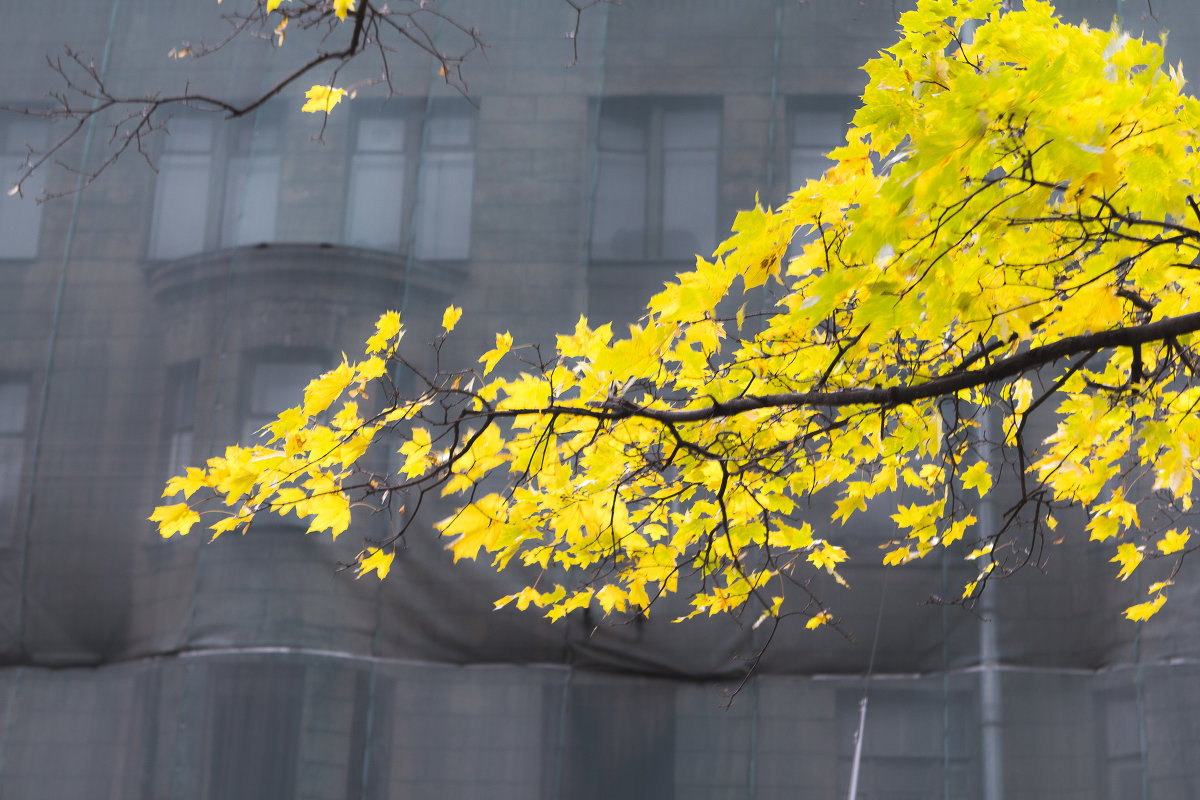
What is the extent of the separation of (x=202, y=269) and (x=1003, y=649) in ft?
13.8

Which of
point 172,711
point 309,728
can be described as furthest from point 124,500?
point 309,728

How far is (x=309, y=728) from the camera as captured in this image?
508 centimetres

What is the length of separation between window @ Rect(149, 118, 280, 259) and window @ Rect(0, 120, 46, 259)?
637 millimetres

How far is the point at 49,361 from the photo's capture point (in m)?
5.59

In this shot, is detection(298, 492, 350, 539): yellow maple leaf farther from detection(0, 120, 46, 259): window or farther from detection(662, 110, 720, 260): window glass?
detection(0, 120, 46, 259): window

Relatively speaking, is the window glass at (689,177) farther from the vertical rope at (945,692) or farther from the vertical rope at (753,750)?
the vertical rope at (753,750)

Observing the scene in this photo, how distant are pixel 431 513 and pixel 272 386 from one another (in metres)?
1.05

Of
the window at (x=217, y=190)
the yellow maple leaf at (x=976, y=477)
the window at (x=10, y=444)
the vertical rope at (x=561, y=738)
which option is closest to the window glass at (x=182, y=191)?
the window at (x=217, y=190)

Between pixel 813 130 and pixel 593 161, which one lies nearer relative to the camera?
pixel 593 161

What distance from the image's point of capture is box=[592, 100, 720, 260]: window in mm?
5820

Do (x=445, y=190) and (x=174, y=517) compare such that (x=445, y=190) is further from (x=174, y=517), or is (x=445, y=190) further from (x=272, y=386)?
(x=174, y=517)

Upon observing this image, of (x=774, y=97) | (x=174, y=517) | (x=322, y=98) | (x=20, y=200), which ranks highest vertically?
(x=774, y=97)

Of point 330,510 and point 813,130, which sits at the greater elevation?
point 813,130

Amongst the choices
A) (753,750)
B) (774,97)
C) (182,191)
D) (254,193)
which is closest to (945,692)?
(753,750)
